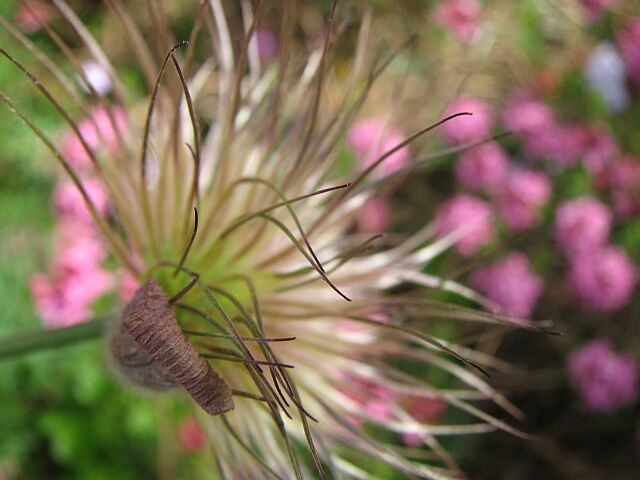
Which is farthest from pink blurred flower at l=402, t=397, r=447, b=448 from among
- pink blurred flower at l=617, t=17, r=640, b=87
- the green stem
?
pink blurred flower at l=617, t=17, r=640, b=87

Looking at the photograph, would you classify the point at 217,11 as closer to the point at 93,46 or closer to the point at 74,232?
the point at 93,46

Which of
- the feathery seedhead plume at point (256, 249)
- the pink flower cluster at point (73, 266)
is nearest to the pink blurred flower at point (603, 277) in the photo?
the feathery seedhead plume at point (256, 249)

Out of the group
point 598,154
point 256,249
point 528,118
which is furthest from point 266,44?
point 256,249

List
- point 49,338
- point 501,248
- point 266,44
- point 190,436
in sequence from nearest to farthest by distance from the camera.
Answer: point 49,338 → point 501,248 → point 190,436 → point 266,44

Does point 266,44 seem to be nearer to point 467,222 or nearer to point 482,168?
point 482,168

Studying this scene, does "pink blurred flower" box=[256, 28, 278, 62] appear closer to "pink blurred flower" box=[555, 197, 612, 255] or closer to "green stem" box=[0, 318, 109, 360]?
"pink blurred flower" box=[555, 197, 612, 255]

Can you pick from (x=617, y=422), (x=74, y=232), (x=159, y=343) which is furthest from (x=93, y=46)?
(x=617, y=422)
